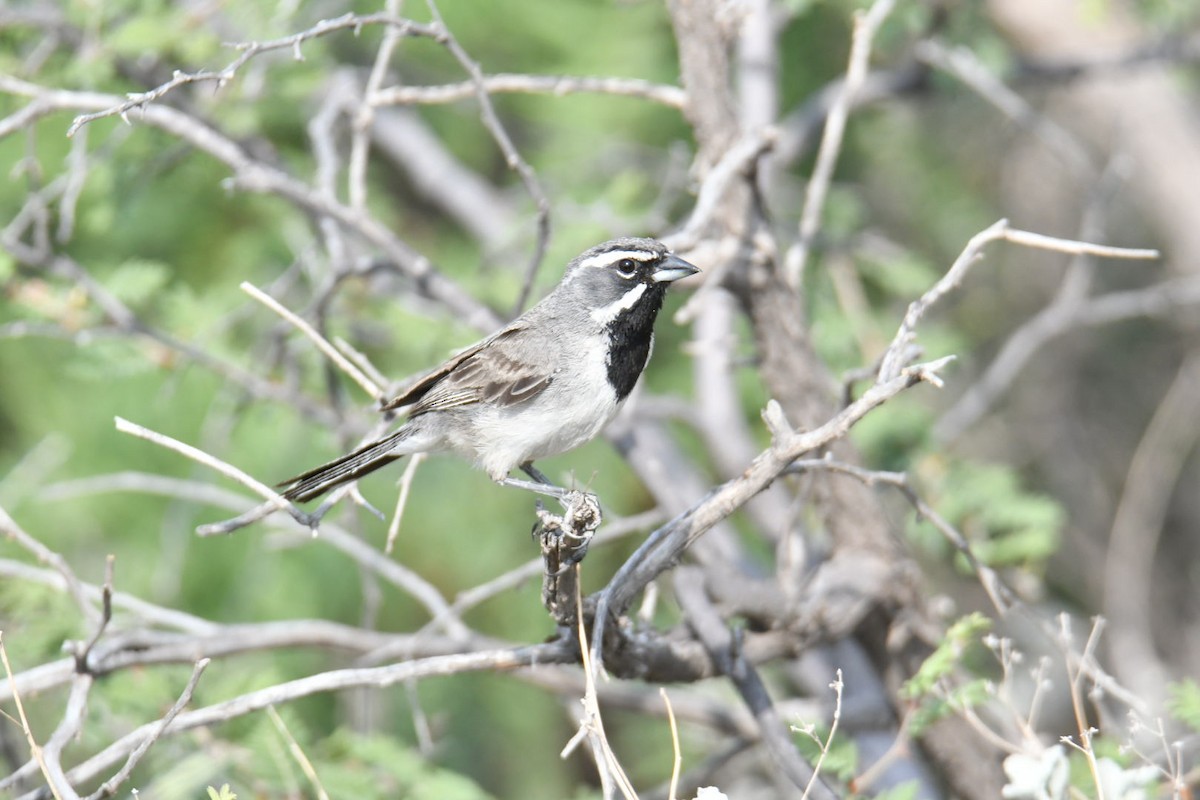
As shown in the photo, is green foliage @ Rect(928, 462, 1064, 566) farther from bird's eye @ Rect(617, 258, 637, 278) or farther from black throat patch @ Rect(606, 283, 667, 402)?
bird's eye @ Rect(617, 258, 637, 278)

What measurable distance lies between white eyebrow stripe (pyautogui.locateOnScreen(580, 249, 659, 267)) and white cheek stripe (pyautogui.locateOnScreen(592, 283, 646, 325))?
4.3 inches

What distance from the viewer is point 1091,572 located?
9.51 meters

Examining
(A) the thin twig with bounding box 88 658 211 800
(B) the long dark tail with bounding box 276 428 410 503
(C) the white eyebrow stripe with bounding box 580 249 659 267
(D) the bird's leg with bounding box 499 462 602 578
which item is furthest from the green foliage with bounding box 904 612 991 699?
(A) the thin twig with bounding box 88 658 211 800

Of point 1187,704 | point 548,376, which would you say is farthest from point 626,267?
point 1187,704

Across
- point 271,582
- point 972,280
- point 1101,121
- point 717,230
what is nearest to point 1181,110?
point 1101,121

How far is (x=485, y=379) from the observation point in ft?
15.9

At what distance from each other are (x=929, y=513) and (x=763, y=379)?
3.70 ft

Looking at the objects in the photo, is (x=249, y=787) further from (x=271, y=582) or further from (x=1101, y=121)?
(x=1101, y=121)

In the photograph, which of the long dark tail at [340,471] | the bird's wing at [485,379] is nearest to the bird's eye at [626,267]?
the bird's wing at [485,379]

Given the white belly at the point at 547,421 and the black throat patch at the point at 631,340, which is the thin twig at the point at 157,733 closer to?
the white belly at the point at 547,421

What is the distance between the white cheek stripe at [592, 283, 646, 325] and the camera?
4867 millimetres

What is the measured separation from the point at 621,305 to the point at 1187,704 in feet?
7.83

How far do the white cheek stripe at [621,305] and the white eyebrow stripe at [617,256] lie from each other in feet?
0.36

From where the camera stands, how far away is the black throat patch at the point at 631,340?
4691mm
